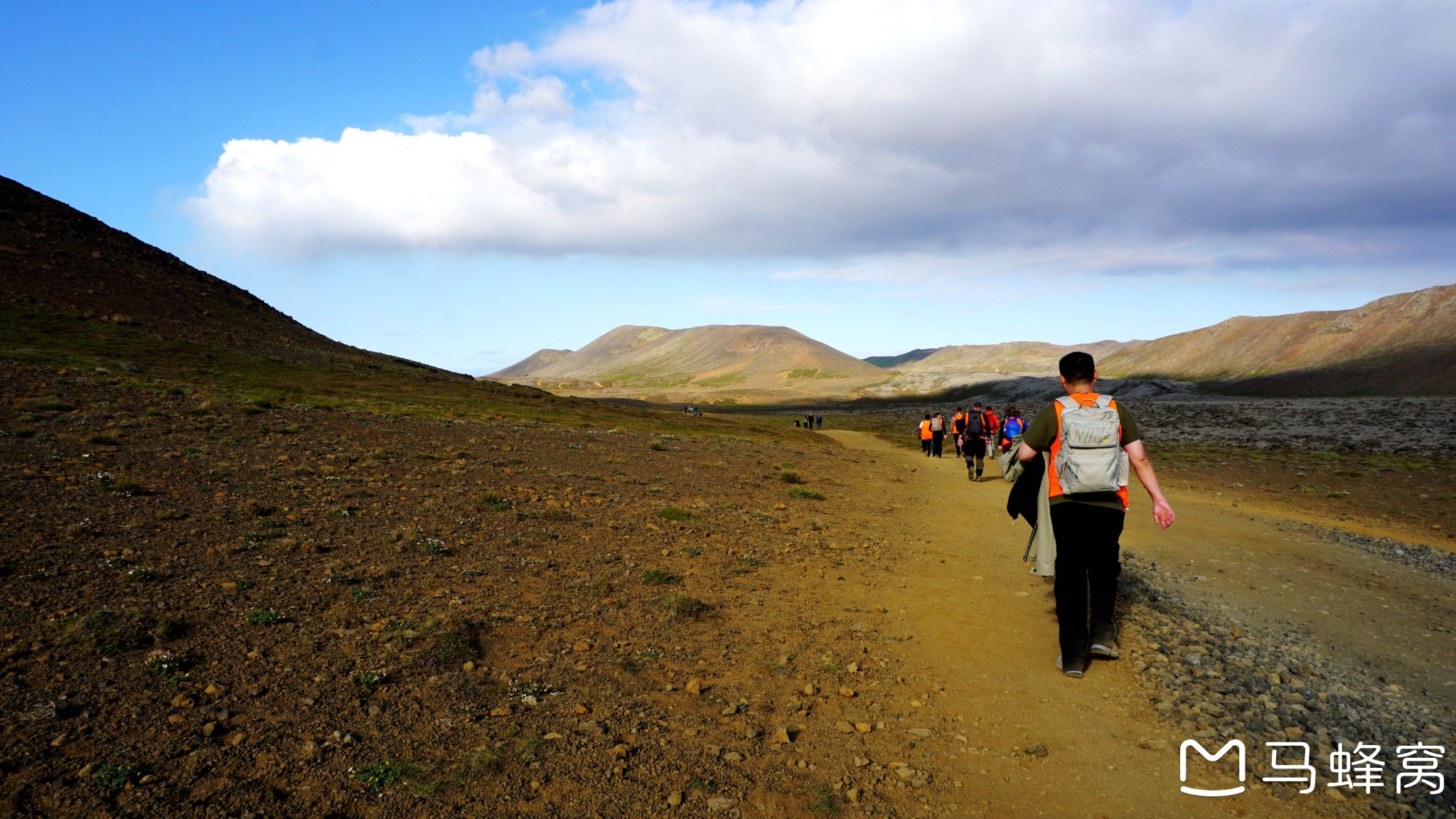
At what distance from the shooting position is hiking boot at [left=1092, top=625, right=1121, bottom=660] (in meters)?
6.73

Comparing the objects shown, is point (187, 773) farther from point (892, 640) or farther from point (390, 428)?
point (390, 428)

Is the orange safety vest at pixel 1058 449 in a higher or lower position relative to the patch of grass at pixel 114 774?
higher

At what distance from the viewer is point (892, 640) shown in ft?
25.1

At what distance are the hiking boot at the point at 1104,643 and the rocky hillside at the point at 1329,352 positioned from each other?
4108 inches

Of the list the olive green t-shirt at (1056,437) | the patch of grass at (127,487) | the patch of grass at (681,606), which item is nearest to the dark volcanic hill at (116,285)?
the patch of grass at (127,487)

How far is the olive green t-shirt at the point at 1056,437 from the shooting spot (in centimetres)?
616

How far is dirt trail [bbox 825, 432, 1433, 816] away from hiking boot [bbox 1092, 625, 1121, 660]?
5.4 inches

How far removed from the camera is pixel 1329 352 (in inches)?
4466

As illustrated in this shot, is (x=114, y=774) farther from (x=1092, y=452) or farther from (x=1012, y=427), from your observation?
(x=1012, y=427)

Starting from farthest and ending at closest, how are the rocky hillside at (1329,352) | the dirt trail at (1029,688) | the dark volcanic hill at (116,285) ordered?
the rocky hillside at (1329,352)
the dark volcanic hill at (116,285)
the dirt trail at (1029,688)

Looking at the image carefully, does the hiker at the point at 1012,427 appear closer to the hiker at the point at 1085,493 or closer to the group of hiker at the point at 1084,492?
the group of hiker at the point at 1084,492

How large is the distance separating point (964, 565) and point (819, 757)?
6685 millimetres

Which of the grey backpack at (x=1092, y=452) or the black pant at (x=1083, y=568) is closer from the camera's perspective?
the grey backpack at (x=1092, y=452)

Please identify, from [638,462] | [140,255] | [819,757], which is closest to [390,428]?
[638,462]
